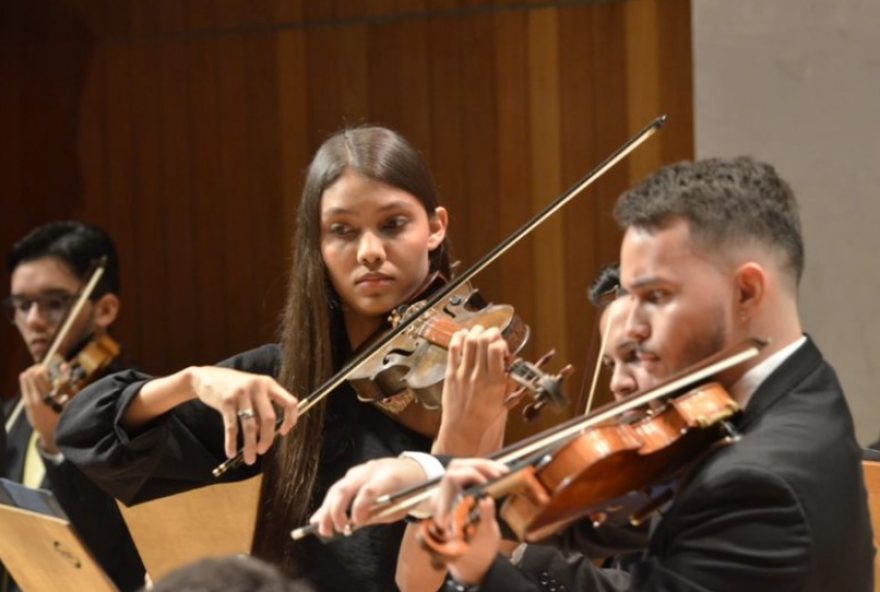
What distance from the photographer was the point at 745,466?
1.60 m

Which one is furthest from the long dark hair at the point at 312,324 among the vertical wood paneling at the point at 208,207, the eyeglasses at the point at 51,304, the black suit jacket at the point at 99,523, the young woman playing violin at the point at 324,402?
the vertical wood paneling at the point at 208,207

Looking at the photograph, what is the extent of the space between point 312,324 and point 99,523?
1.22 meters

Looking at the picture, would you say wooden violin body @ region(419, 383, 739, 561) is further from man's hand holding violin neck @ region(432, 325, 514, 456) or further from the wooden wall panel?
the wooden wall panel

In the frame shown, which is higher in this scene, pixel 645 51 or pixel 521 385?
pixel 645 51

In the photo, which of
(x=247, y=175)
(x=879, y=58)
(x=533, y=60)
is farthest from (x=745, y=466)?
(x=247, y=175)

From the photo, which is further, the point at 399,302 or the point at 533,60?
the point at 533,60

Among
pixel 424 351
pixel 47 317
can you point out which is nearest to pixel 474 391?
pixel 424 351

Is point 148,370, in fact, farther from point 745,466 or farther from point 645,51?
point 745,466

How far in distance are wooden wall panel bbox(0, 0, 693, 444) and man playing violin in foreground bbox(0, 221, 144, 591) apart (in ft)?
1.74

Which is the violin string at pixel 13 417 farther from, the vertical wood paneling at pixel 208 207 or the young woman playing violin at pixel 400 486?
the young woman playing violin at pixel 400 486

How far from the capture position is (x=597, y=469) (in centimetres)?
161

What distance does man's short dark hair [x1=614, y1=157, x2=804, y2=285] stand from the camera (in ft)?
5.70

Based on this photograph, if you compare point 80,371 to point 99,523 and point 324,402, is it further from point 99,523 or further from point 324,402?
point 324,402

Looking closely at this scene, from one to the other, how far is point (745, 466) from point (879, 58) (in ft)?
6.92
